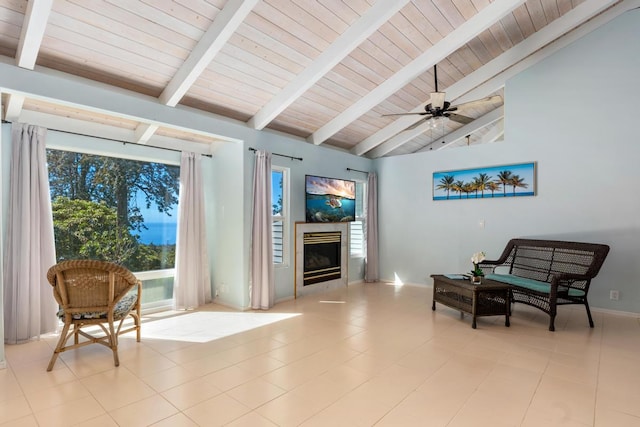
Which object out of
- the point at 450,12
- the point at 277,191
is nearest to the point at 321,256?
the point at 277,191

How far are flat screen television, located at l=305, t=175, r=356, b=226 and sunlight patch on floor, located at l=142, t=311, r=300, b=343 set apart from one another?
1.88 meters

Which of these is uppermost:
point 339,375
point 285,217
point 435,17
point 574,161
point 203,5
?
point 435,17

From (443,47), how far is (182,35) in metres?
2.98

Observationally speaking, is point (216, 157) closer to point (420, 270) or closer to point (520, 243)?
point (420, 270)

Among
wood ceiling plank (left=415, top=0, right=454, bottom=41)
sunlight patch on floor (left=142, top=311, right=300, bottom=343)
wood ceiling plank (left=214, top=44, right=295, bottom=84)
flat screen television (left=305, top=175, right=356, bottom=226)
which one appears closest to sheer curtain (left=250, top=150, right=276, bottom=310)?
sunlight patch on floor (left=142, top=311, right=300, bottom=343)

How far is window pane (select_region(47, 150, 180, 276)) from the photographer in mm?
4062

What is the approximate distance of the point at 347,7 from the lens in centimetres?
344

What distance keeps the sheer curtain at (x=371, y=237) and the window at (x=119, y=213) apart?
351 cm

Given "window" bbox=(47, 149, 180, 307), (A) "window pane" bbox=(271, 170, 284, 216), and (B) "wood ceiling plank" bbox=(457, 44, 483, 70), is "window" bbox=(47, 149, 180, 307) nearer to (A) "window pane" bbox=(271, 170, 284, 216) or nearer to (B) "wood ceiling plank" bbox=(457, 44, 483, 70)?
(A) "window pane" bbox=(271, 170, 284, 216)

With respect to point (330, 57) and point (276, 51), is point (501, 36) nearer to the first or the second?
point (330, 57)

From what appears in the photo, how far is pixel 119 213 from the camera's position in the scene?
4.50 m

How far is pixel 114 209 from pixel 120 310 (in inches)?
70.7

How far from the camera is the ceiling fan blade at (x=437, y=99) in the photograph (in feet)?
13.4

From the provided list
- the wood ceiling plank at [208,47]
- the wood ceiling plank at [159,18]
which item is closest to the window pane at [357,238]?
A: the wood ceiling plank at [208,47]
